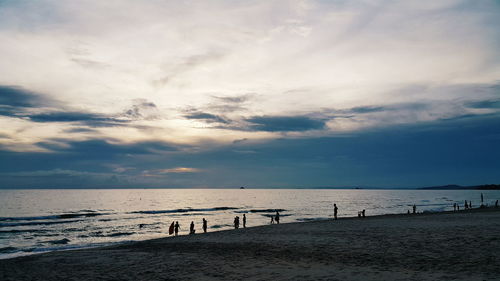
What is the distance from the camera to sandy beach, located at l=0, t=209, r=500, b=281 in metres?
12.8

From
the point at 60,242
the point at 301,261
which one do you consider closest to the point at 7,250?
the point at 60,242

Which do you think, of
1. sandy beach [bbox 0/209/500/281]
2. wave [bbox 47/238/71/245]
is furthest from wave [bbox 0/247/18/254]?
sandy beach [bbox 0/209/500/281]

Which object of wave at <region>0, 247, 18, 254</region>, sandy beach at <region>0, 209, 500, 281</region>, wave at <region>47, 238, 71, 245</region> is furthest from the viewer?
wave at <region>47, 238, 71, 245</region>

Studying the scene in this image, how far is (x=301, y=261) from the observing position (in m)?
15.7

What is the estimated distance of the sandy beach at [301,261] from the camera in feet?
42.1

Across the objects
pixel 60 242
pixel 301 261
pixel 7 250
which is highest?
pixel 301 261

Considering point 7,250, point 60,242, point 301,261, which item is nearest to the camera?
point 301,261

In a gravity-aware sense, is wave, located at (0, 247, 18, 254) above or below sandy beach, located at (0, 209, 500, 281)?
below

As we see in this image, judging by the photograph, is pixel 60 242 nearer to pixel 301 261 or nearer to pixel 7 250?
pixel 7 250

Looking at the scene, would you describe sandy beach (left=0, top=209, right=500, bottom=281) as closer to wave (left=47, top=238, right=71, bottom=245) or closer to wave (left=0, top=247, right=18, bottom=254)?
wave (left=0, top=247, right=18, bottom=254)

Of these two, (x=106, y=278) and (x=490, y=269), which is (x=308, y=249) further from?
(x=106, y=278)

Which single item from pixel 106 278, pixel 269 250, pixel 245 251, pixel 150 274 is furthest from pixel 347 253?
pixel 106 278

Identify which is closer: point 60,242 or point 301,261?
point 301,261

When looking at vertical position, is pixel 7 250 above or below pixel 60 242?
above
